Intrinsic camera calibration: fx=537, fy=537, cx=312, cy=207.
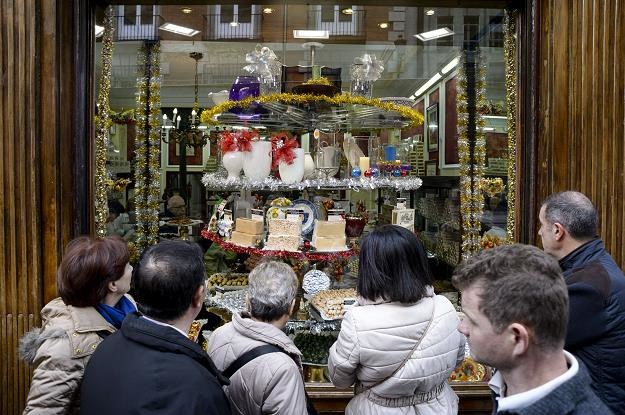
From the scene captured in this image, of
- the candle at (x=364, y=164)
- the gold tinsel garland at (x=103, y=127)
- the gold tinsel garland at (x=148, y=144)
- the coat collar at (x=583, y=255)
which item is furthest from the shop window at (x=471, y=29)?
the gold tinsel garland at (x=148, y=144)

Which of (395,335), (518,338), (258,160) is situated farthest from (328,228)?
(518,338)

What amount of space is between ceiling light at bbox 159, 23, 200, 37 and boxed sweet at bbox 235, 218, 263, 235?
8.47 feet

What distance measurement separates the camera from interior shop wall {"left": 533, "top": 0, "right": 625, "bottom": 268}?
3127 mm

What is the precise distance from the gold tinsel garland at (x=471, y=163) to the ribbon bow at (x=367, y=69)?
123cm

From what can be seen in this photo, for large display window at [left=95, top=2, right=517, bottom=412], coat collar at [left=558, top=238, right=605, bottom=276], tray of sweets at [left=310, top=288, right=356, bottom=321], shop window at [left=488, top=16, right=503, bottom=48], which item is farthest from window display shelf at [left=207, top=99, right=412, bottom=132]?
coat collar at [left=558, top=238, right=605, bottom=276]

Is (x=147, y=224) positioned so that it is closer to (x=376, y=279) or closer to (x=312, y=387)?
(x=312, y=387)

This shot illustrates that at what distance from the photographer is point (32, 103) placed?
9.96ft

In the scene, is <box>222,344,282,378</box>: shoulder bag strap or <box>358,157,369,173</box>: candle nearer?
<box>222,344,282,378</box>: shoulder bag strap

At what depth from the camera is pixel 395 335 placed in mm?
2064

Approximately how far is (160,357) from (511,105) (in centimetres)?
312

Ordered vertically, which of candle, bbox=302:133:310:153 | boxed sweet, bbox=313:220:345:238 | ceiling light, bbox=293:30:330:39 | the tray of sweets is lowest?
the tray of sweets

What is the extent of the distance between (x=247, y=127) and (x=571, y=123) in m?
2.60

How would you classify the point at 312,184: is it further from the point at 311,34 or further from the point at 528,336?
the point at 528,336

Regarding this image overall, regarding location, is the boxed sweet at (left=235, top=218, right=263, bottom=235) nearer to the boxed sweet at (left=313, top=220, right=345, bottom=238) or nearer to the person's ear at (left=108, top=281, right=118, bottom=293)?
the boxed sweet at (left=313, top=220, right=345, bottom=238)
